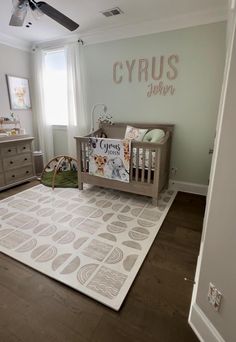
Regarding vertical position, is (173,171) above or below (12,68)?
below

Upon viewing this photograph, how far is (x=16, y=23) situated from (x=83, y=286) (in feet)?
8.63

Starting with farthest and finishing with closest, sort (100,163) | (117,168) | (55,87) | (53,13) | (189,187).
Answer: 1. (55,87)
2. (189,187)
3. (100,163)
4. (117,168)
5. (53,13)

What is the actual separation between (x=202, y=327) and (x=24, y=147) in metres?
3.28

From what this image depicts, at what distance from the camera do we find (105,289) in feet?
4.62

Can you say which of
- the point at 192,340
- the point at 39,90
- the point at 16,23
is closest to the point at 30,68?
the point at 39,90

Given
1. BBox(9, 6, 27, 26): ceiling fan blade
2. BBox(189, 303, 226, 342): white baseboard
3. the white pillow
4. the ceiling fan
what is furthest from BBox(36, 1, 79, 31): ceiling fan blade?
BBox(189, 303, 226, 342): white baseboard

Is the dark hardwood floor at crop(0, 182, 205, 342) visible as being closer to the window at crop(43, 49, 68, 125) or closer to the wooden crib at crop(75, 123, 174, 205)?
the wooden crib at crop(75, 123, 174, 205)

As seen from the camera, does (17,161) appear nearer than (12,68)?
Yes

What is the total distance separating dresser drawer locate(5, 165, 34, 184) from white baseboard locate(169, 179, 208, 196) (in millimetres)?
2445

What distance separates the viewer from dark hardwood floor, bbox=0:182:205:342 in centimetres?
113

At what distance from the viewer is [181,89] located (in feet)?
9.49

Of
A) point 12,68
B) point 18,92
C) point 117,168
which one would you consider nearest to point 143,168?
point 117,168

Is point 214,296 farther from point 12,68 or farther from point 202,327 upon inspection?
point 12,68

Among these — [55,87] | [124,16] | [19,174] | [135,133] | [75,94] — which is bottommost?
[19,174]
